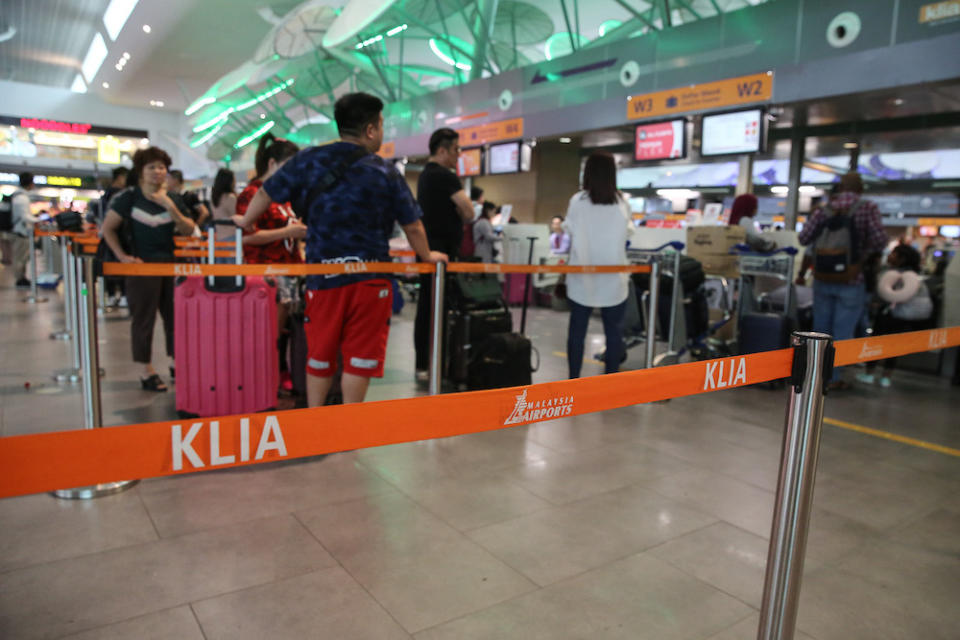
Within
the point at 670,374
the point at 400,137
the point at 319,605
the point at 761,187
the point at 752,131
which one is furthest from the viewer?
the point at 761,187

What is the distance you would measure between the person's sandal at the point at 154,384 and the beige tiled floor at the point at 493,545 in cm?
59

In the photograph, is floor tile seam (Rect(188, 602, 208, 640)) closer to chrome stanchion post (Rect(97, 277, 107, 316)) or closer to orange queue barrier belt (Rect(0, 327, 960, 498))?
orange queue barrier belt (Rect(0, 327, 960, 498))

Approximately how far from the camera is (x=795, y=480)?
1512 millimetres

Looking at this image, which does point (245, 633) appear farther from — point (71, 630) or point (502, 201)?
point (502, 201)

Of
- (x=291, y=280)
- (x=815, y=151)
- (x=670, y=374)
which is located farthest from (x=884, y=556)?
(x=815, y=151)

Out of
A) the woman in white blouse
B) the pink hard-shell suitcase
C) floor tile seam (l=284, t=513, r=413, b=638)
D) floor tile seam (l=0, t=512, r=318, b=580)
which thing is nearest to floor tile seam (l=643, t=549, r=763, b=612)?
floor tile seam (l=284, t=513, r=413, b=638)

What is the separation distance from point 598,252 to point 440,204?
1187 mm

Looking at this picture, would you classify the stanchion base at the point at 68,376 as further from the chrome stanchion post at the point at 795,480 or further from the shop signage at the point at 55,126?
the shop signage at the point at 55,126

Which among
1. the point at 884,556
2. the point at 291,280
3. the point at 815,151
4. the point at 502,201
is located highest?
the point at 815,151

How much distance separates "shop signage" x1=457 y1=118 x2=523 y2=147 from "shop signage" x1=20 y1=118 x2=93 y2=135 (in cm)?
2389

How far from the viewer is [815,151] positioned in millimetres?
12211

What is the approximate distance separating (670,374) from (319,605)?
1.28 metres

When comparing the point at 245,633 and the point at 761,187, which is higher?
the point at 761,187

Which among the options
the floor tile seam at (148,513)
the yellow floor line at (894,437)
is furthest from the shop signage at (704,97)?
the floor tile seam at (148,513)
